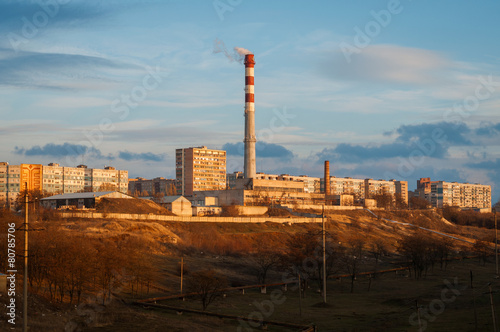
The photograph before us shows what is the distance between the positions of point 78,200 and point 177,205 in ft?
65.4

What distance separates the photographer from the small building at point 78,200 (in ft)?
354

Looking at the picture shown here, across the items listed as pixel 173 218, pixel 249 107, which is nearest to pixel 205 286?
pixel 173 218

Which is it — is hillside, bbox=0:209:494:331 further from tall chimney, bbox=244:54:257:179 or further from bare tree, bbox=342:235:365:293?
tall chimney, bbox=244:54:257:179

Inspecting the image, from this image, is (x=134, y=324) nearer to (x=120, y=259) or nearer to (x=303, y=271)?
(x=120, y=259)

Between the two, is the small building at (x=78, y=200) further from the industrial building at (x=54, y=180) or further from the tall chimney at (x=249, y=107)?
the industrial building at (x=54, y=180)

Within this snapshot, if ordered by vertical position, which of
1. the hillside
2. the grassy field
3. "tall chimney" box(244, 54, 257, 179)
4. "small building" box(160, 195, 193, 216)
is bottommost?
the grassy field

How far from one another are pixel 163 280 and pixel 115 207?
46.6 meters

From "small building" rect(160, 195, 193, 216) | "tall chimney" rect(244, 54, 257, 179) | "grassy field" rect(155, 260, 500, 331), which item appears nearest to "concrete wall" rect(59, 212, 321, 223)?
"small building" rect(160, 195, 193, 216)

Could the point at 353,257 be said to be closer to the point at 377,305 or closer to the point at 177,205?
the point at 377,305

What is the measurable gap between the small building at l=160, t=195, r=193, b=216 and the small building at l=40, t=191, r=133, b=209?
9730 millimetres

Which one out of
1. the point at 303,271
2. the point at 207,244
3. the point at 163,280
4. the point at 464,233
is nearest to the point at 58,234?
the point at 163,280

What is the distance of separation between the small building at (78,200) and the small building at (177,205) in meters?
9.73

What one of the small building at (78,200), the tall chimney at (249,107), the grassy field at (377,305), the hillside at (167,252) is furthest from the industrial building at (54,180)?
the grassy field at (377,305)

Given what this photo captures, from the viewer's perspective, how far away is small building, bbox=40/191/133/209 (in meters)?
108
